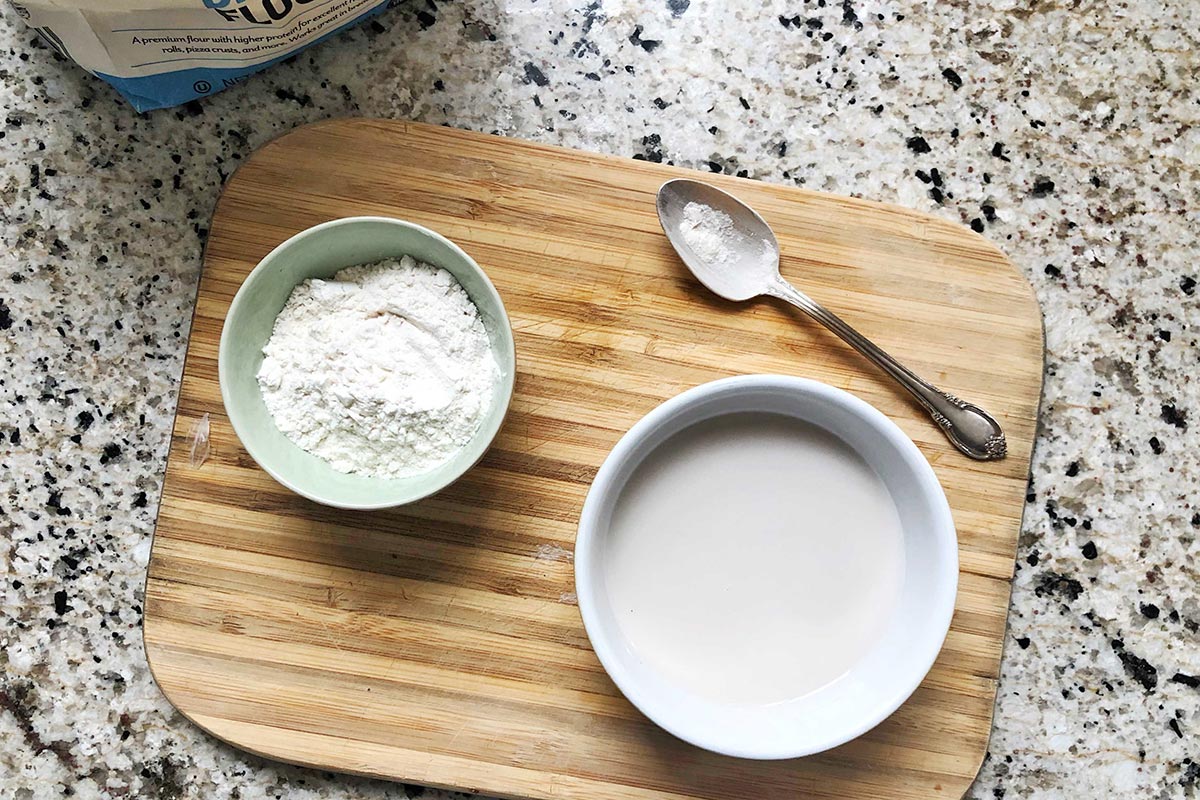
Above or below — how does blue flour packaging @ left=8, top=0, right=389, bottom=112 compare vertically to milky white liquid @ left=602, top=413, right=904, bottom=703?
above

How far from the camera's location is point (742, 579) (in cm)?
91

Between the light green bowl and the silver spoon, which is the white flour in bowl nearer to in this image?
the light green bowl

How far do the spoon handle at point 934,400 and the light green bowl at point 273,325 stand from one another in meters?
0.29

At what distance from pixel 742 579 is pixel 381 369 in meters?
0.40

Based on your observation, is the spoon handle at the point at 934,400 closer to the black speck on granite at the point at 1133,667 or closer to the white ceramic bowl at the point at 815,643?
the white ceramic bowl at the point at 815,643

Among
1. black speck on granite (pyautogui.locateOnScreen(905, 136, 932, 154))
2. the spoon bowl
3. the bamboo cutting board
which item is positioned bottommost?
the bamboo cutting board

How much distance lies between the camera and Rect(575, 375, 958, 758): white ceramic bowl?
2.78 ft

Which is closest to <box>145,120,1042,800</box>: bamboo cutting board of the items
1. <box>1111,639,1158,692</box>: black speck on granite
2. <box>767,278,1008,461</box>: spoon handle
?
<box>767,278,1008,461</box>: spoon handle

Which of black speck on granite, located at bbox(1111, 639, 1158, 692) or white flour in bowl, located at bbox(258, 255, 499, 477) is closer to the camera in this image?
white flour in bowl, located at bbox(258, 255, 499, 477)

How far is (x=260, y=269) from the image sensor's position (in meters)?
0.84

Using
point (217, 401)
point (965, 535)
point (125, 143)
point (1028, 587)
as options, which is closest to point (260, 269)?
point (217, 401)

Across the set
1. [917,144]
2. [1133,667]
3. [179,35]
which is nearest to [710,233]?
[917,144]

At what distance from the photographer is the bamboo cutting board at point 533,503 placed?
917mm

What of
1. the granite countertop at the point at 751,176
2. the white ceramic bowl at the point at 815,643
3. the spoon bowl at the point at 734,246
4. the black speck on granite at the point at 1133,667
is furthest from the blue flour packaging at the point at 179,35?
the black speck on granite at the point at 1133,667
